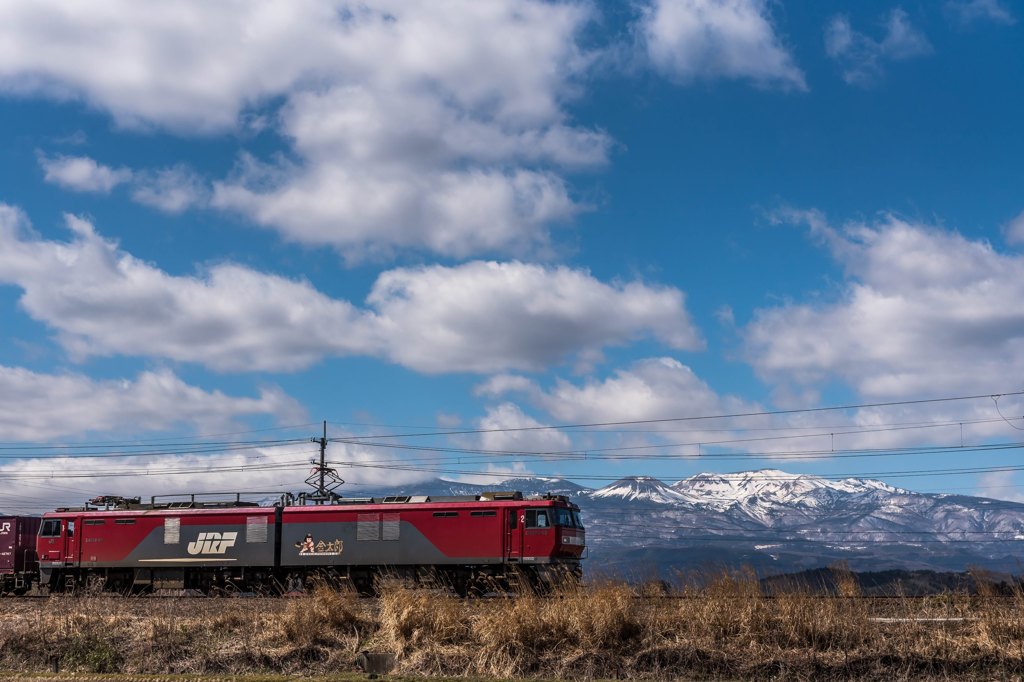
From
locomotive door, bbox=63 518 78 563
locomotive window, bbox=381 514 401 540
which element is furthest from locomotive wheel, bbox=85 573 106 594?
locomotive door, bbox=63 518 78 563

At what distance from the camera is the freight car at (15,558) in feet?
153

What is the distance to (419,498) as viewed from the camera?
40438 millimetres

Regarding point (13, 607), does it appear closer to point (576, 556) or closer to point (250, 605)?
point (250, 605)

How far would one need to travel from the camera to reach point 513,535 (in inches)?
1499

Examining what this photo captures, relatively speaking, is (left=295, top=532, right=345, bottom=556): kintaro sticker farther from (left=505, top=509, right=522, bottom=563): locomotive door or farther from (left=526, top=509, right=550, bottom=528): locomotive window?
(left=526, top=509, right=550, bottom=528): locomotive window

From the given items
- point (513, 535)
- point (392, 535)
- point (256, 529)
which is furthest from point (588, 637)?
point (256, 529)

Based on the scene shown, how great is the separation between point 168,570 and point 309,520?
24.5 ft

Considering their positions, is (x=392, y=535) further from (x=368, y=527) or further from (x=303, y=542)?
(x=303, y=542)

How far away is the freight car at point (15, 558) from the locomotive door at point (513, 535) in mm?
24538

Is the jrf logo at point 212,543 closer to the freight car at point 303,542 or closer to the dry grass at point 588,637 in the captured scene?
the freight car at point 303,542

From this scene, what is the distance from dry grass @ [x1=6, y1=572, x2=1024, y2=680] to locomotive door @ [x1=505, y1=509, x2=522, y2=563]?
16728mm

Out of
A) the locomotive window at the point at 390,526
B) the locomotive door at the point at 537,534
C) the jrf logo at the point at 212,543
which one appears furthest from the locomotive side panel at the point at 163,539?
the locomotive door at the point at 537,534

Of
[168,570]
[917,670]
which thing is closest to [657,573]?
[917,670]

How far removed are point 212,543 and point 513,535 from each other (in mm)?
14050
